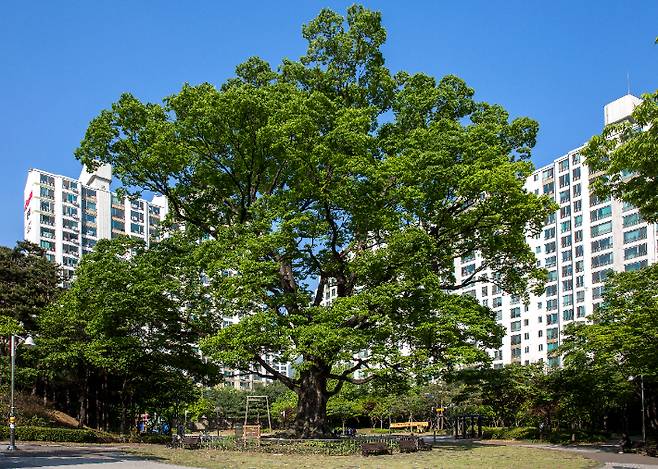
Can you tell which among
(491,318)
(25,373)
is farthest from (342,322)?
(25,373)

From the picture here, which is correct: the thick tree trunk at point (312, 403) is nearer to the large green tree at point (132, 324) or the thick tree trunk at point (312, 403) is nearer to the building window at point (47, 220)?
the large green tree at point (132, 324)

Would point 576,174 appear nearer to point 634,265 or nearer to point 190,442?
point 634,265

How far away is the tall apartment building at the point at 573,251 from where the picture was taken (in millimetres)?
86438

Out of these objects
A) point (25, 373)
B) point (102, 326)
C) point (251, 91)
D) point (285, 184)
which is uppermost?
point (251, 91)

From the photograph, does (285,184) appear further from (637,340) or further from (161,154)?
(637,340)

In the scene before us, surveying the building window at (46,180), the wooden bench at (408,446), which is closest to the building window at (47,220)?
the building window at (46,180)

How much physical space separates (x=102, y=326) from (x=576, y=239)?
75.2m

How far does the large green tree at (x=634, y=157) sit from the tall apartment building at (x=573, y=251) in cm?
6419

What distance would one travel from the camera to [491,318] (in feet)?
105

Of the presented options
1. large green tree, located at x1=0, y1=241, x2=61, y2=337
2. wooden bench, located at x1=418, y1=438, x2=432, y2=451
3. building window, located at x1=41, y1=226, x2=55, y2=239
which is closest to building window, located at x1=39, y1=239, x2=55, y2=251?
building window, located at x1=41, y1=226, x2=55, y2=239

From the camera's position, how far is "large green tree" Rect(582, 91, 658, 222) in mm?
18656

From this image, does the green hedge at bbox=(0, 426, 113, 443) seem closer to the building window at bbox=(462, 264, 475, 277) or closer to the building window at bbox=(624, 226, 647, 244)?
the building window at bbox=(624, 226, 647, 244)

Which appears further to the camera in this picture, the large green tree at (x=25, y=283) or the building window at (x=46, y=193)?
the building window at (x=46, y=193)

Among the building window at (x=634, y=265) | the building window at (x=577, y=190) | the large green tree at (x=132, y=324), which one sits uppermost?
the building window at (x=577, y=190)
